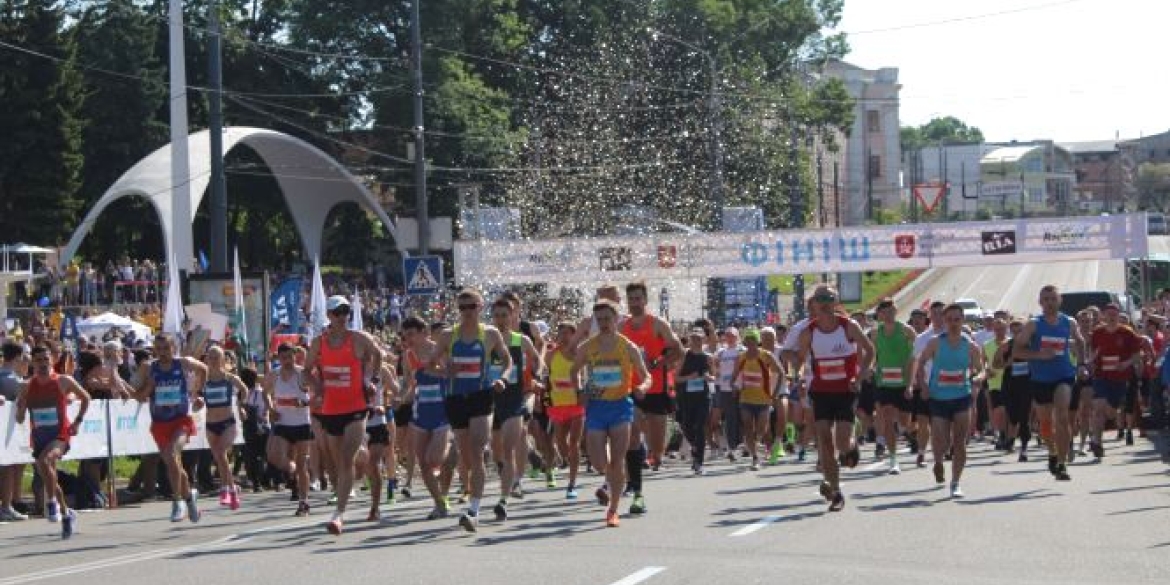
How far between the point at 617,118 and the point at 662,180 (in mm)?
4042

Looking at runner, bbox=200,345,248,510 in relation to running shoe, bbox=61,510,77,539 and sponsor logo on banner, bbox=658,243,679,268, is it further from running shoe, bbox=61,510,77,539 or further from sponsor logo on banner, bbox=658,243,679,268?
sponsor logo on banner, bbox=658,243,679,268

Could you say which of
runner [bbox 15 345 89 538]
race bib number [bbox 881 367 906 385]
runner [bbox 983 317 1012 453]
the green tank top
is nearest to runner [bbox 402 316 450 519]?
runner [bbox 15 345 89 538]

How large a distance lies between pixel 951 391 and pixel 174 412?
741 centimetres

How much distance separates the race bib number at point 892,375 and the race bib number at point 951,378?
3818mm

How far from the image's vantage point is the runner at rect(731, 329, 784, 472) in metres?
25.2

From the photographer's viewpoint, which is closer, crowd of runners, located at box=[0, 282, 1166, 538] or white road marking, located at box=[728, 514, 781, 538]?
white road marking, located at box=[728, 514, 781, 538]

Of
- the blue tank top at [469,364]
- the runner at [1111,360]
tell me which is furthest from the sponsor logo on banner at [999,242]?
the blue tank top at [469,364]

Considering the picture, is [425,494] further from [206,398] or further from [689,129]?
[689,129]

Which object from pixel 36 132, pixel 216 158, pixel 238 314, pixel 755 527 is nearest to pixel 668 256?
pixel 216 158

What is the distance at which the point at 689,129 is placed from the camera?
58.1 meters

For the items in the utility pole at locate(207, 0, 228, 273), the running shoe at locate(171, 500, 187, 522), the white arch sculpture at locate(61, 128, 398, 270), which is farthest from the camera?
the white arch sculpture at locate(61, 128, 398, 270)

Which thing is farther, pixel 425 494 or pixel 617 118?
pixel 617 118

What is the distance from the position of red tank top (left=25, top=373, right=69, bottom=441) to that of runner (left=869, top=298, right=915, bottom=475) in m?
8.82

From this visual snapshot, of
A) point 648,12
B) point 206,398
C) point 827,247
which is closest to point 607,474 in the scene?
point 206,398
